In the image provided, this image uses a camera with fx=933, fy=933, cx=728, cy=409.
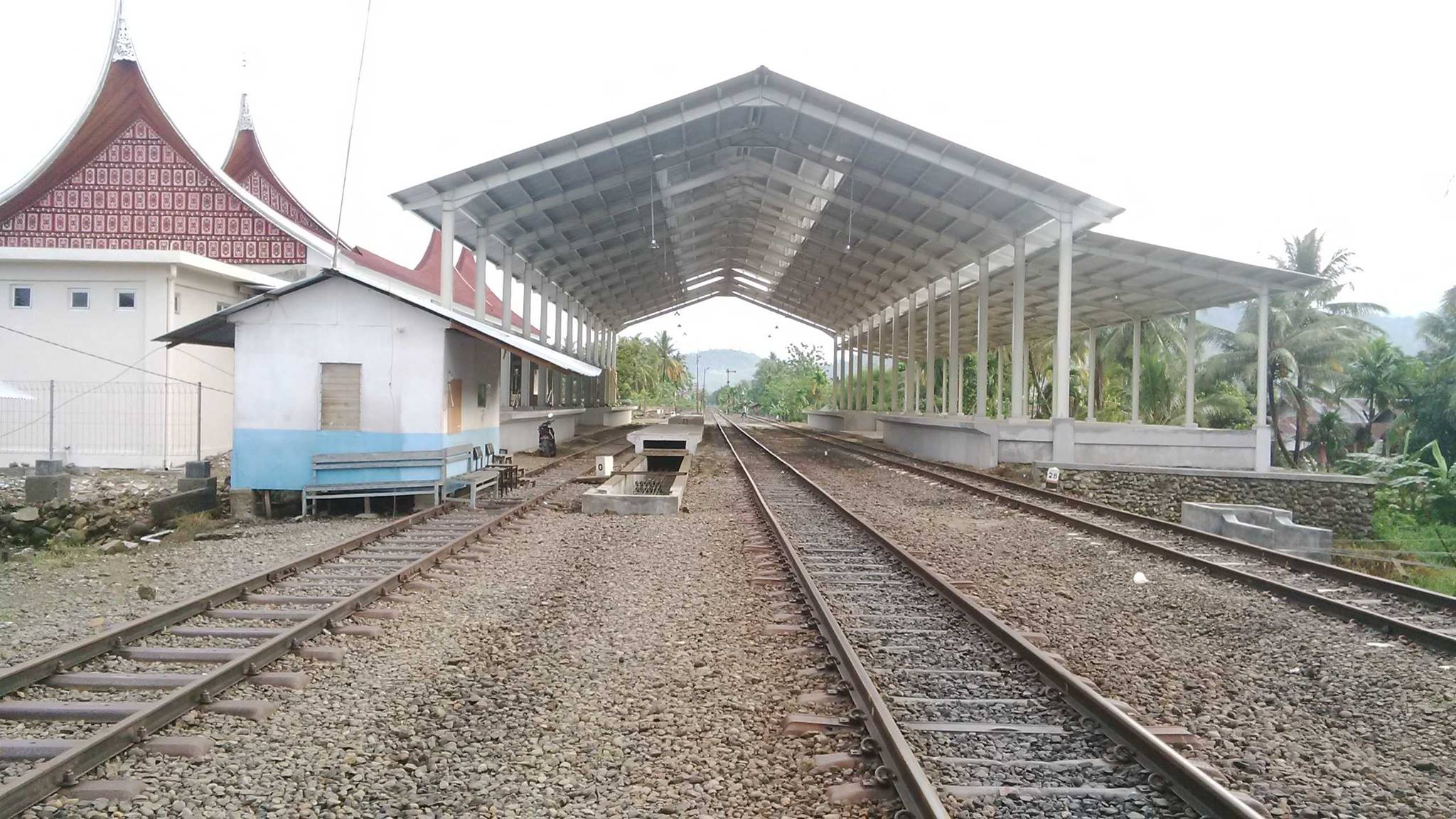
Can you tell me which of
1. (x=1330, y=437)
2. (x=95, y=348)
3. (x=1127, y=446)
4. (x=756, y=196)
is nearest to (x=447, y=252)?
(x=95, y=348)

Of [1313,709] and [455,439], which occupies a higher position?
[455,439]

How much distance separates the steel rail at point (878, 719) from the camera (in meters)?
3.62

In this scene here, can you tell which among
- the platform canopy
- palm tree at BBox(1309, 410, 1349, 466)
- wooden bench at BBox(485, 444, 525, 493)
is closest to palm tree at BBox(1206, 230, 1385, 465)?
palm tree at BBox(1309, 410, 1349, 466)

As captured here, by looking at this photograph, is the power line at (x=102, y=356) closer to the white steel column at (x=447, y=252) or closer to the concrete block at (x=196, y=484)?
the white steel column at (x=447, y=252)

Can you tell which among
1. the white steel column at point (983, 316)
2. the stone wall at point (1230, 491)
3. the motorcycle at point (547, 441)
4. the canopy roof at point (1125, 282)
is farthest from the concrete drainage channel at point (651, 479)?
the canopy roof at point (1125, 282)

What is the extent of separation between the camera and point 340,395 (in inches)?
525

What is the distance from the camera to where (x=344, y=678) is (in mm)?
5469

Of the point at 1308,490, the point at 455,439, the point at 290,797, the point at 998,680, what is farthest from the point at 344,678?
the point at 1308,490

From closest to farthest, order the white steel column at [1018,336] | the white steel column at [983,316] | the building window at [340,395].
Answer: the building window at [340,395] < the white steel column at [1018,336] < the white steel column at [983,316]

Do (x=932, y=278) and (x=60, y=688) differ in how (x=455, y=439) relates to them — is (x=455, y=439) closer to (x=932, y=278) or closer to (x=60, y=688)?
(x=60, y=688)

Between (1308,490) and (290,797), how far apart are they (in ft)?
75.0

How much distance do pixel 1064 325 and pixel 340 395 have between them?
16137mm

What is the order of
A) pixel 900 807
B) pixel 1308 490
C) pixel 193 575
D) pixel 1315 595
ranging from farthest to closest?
1. pixel 1308 490
2. pixel 193 575
3. pixel 1315 595
4. pixel 900 807

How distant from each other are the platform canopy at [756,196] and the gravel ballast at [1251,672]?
511 inches
